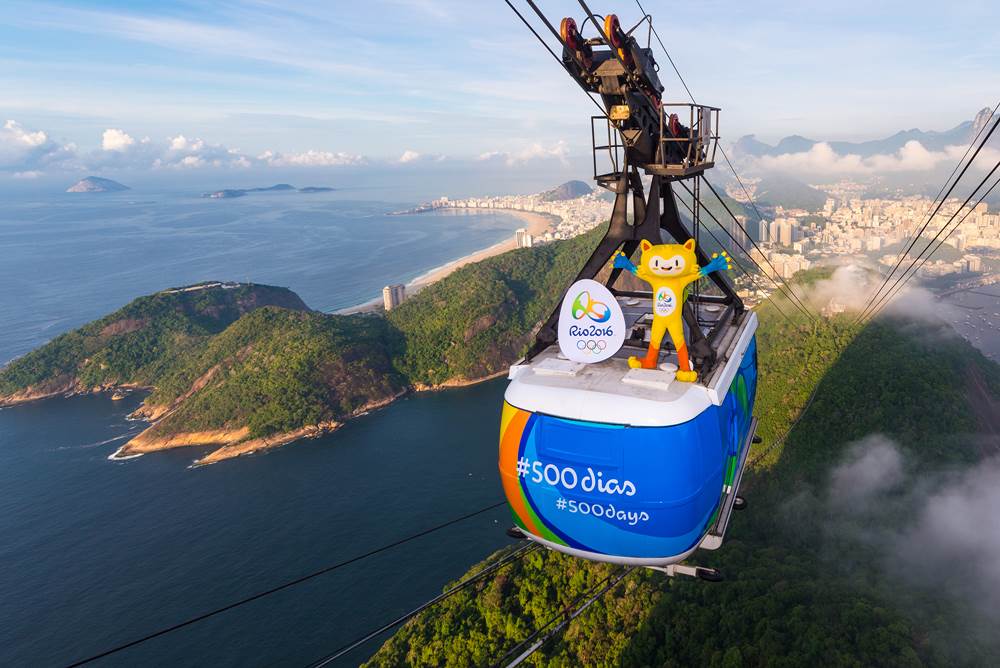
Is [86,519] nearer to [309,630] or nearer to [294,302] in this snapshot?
[309,630]

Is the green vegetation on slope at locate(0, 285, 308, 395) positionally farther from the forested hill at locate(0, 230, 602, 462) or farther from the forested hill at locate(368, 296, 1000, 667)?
the forested hill at locate(368, 296, 1000, 667)

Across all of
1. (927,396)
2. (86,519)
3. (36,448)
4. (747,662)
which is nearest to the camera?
(747,662)

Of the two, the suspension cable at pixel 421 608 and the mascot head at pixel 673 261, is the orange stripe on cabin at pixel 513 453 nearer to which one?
the suspension cable at pixel 421 608

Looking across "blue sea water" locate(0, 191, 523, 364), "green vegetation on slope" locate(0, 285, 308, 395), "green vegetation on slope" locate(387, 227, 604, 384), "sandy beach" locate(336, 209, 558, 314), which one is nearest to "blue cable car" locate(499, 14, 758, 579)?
"green vegetation on slope" locate(387, 227, 604, 384)

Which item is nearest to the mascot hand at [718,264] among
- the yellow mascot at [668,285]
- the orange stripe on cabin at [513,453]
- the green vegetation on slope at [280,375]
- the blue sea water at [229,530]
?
the yellow mascot at [668,285]

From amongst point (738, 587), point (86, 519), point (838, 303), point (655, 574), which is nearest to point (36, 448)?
point (86, 519)

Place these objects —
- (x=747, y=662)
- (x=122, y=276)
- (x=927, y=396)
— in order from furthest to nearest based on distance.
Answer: (x=122, y=276) → (x=927, y=396) → (x=747, y=662)
